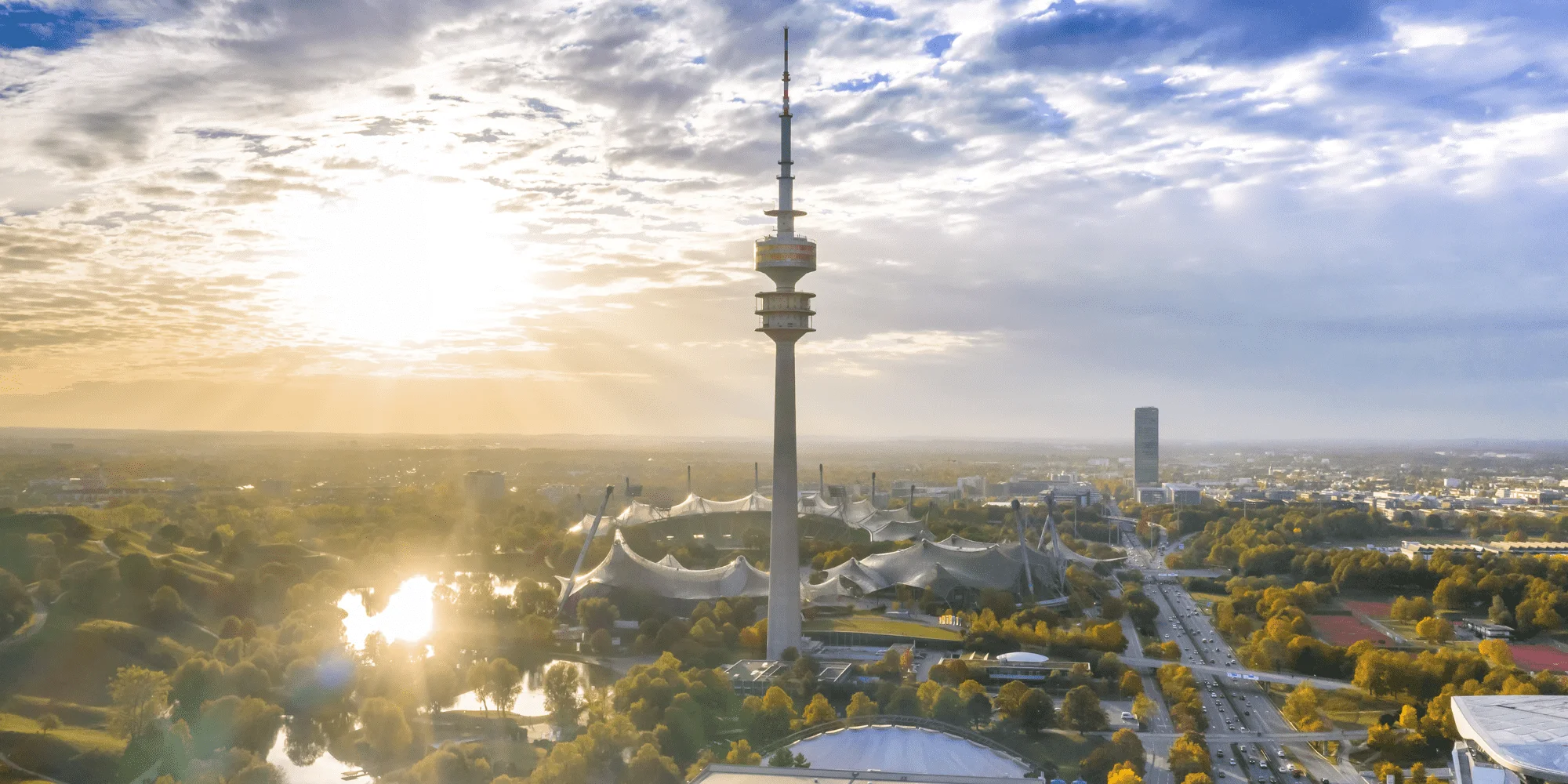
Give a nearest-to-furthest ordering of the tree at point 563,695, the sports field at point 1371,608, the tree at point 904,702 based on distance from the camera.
→ the tree at point 904,702 → the tree at point 563,695 → the sports field at point 1371,608

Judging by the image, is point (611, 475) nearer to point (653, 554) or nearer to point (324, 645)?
point (653, 554)

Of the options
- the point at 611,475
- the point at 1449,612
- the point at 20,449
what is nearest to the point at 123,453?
the point at 20,449

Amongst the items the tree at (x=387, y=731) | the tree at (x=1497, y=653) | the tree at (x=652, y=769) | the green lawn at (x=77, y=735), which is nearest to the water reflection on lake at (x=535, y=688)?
the tree at (x=387, y=731)

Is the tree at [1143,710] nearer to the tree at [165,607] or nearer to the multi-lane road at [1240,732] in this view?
the multi-lane road at [1240,732]

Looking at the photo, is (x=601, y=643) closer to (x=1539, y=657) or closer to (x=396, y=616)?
(x=396, y=616)

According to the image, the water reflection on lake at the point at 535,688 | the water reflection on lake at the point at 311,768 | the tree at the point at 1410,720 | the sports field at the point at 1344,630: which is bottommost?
the water reflection on lake at the point at 311,768

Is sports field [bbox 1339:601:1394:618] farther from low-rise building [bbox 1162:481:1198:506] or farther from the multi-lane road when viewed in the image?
low-rise building [bbox 1162:481:1198:506]
